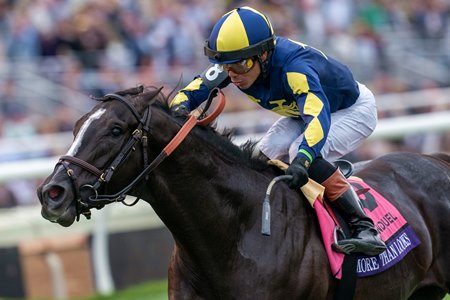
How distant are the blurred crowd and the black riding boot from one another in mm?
4639

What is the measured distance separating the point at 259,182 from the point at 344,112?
77 cm

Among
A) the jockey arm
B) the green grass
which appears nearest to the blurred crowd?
the green grass

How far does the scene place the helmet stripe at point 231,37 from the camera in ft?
15.0

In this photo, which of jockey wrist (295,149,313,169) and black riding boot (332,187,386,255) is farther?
black riding boot (332,187,386,255)

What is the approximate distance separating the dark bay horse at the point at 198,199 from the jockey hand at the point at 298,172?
0.81 ft

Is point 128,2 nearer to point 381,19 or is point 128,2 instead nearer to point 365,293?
point 381,19

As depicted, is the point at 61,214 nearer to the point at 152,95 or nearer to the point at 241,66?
the point at 152,95

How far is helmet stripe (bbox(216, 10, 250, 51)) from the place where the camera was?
15.0 ft

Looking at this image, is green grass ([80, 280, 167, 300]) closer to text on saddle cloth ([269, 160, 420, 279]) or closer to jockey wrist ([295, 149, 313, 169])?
text on saddle cloth ([269, 160, 420, 279])

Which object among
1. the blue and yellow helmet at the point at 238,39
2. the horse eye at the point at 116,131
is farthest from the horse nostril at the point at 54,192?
the blue and yellow helmet at the point at 238,39

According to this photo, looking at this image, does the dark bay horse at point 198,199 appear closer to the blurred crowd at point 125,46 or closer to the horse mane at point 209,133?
the horse mane at point 209,133

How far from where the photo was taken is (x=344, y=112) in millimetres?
A: 5238

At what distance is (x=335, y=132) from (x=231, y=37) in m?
0.90

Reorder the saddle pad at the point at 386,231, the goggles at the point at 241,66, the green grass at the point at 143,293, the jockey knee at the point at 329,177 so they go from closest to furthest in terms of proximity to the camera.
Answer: the goggles at the point at 241,66 < the jockey knee at the point at 329,177 < the saddle pad at the point at 386,231 < the green grass at the point at 143,293
